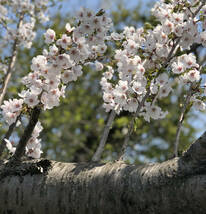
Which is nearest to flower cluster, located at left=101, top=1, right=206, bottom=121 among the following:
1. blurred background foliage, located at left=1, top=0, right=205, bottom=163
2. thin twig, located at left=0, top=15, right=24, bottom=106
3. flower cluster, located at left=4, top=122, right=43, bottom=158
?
flower cluster, located at left=4, top=122, right=43, bottom=158

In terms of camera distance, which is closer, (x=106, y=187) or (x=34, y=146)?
(x=106, y=187)

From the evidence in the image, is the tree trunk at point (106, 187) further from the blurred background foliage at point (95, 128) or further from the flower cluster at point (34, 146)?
the blurred background foliage at point (95, 128)

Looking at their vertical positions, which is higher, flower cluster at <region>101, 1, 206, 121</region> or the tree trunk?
flower cluster at <region>101, 1, 206, 121</region>

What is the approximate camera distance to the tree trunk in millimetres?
1541

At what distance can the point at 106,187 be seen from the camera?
173cm

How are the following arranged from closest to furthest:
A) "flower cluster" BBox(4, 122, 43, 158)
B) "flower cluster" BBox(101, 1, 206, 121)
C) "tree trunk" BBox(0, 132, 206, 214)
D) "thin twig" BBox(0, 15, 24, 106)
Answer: "tree trunk" BBox(0, 132, 206, 214) → "flower cluster" BBox(4, 122, 43, 158) → "flower cluster" BBox(101, 1, 206, 121) → "thin twig" BBox(0, 15, 24, 106)

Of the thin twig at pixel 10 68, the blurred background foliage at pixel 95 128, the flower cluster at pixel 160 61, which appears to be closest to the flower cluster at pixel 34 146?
the flower cluster at pixel 160 61

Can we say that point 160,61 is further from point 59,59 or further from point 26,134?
point 26,134

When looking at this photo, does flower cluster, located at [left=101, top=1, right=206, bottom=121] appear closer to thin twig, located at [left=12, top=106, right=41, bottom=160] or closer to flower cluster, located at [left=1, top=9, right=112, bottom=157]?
flower cluster, located at [left=1, top=9, right=112, bottom=157]

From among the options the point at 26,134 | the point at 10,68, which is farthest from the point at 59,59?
the point at 10,68

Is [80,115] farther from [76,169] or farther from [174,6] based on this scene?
[76,169]

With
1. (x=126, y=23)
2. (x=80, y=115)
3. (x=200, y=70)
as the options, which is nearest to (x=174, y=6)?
(x=200, y=70)

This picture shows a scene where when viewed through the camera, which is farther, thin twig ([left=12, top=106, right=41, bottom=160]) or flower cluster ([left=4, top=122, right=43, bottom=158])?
flower cluster ([left=4, top=122, right=43, bottom=158])

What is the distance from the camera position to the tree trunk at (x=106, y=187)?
60.7 inches
